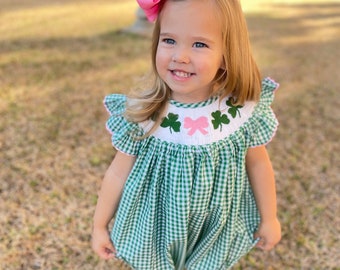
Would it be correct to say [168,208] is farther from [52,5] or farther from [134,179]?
[52,5]

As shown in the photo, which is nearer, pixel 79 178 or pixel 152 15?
pixel 152 15

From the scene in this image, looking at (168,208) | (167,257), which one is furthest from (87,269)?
(168,208)

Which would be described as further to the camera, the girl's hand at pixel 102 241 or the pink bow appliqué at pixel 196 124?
the girl's hand at pixel 102 241

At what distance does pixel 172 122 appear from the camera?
137cm

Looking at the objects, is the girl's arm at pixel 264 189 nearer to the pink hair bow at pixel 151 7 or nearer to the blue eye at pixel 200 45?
the blue eye at pixel 200 45

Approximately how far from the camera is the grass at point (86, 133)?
7.15 feet

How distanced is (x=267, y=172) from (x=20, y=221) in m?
1.35

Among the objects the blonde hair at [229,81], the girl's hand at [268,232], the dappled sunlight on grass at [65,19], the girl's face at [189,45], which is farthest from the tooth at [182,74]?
the dappled sunlight on grass at [65,19]

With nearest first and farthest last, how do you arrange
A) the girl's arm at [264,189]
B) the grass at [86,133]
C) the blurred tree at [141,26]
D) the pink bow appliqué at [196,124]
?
the pink bow appliqué at [196,124], the girl's arm at [264,189], the grass at [86,133], the blurred tree at [141,26]

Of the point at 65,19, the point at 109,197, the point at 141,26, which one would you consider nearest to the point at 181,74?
the point at 109,197

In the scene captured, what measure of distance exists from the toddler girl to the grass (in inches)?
24.6

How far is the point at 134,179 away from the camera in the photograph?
1420mm

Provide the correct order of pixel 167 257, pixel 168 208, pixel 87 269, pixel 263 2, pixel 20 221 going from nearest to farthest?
1. pixel 168 208
2. pixel 167 257
3. pixel 87 269
4. pixel 20 221
5. pixel 263 2

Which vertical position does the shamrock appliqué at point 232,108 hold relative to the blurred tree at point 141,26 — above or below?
above
